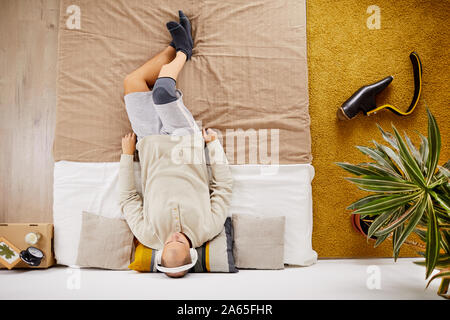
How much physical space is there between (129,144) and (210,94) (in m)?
0.58

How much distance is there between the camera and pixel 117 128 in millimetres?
1876

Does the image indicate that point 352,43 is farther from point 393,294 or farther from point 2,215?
point 2,215

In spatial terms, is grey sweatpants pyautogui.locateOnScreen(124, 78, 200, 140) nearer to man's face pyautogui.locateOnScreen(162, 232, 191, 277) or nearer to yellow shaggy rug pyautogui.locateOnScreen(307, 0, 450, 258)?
man's face pyautogui.locateOnScreen(162, 232, 191, 277)

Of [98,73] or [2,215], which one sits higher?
[98,73]

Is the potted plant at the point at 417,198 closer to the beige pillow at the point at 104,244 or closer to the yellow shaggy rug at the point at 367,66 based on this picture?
the yellow shaggy rug at the point at 367,66

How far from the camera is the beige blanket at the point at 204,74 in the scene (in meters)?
1.88

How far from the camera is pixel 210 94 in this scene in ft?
6.22

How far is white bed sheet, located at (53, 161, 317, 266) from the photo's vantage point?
181 cm

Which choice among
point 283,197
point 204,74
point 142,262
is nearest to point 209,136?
point 204,74

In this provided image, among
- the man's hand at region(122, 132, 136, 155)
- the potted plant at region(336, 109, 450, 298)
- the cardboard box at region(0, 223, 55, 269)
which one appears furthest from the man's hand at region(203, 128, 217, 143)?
the cardboard box at region(0, 223, 55, 269)

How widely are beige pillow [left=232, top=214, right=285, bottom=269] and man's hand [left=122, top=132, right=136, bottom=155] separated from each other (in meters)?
0.78
